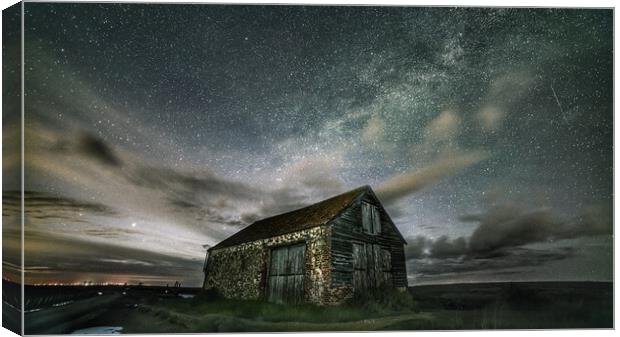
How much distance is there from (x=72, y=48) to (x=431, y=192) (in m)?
10.2

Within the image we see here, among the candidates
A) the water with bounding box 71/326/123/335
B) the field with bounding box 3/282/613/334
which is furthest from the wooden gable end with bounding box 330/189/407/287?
the water with bounding box 71/326/123/335

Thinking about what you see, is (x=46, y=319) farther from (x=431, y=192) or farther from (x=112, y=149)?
(x=431, y=192)

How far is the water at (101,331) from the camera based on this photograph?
12.2m

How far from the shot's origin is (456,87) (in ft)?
45.1

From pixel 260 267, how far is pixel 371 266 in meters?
3.56

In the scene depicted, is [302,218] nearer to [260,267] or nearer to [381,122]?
[260,267]

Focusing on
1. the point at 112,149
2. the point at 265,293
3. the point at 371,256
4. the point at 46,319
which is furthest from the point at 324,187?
the point at 46,319

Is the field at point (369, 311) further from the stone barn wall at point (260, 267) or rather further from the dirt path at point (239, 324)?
the stone barn wall at point (260, 267)

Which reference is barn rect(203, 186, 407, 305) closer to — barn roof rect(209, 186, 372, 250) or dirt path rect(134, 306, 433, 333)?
barn roof rect(209, 186, 372, 250)

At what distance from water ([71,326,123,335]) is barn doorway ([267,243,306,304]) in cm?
448

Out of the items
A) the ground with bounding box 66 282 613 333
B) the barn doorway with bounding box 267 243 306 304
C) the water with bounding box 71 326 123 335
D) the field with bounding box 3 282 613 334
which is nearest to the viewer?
→ the water with bounding box 71 326 123 335

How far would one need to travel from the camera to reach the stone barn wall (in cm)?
1403

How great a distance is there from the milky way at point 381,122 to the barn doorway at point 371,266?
1787mm

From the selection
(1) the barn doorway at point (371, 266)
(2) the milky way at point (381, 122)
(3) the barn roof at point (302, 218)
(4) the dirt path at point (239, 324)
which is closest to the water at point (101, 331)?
(4) the dirt path at point (239, 324)
